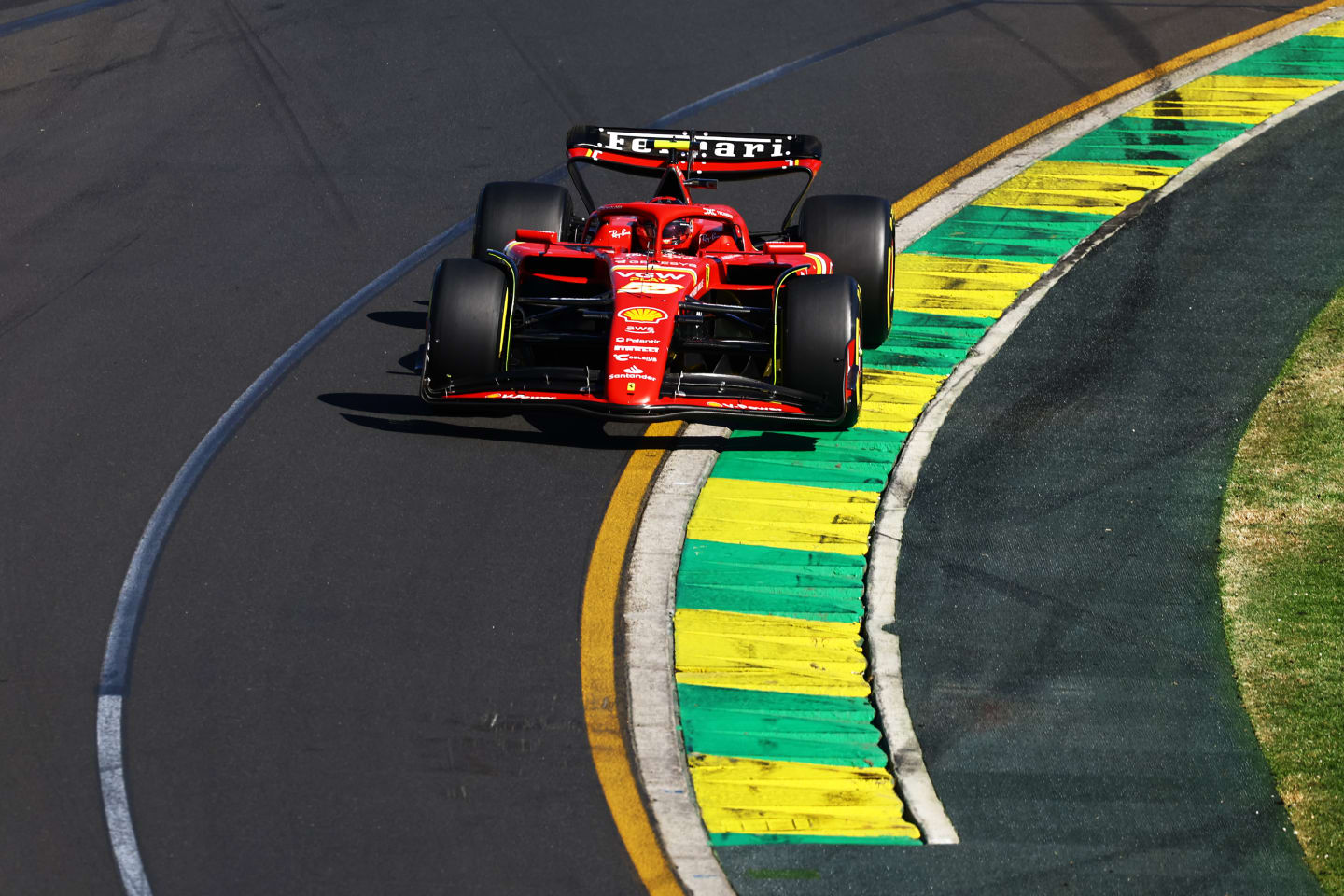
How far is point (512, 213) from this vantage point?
1106cm

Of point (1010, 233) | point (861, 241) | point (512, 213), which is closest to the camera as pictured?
point (861, 241)

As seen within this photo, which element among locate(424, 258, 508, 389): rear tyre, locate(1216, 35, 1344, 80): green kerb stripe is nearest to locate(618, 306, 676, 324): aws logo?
locate(424, 258, 508, 389): rear tyre

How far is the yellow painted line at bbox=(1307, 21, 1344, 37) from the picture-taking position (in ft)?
54.7

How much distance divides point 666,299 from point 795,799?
3539mm

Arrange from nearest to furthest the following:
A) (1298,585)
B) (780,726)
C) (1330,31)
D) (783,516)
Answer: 1. (780,726)
2. (1298,585)
3. (783,516)
4. (1330,31)

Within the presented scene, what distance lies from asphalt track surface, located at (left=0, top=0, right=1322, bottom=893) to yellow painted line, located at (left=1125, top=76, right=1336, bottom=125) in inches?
29.2

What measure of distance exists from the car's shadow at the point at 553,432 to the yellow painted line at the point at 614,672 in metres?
0.16

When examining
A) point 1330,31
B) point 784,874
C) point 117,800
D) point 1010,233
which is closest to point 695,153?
point 1010,233

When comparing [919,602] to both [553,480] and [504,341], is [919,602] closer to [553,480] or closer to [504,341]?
[553,480]

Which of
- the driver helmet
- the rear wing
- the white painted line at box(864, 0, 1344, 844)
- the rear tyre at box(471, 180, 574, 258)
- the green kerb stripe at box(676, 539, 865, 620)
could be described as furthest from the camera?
the rear wing

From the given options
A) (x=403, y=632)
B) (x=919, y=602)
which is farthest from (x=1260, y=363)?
(x=403, y=632)

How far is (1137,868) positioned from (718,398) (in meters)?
3.61

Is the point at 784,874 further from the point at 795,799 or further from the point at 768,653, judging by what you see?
the point at 768,653

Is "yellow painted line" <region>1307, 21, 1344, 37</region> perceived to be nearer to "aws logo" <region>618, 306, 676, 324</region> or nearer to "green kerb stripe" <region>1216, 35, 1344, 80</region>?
"green kerb stripe" <region>1216, 35, 1344, 80</region>
